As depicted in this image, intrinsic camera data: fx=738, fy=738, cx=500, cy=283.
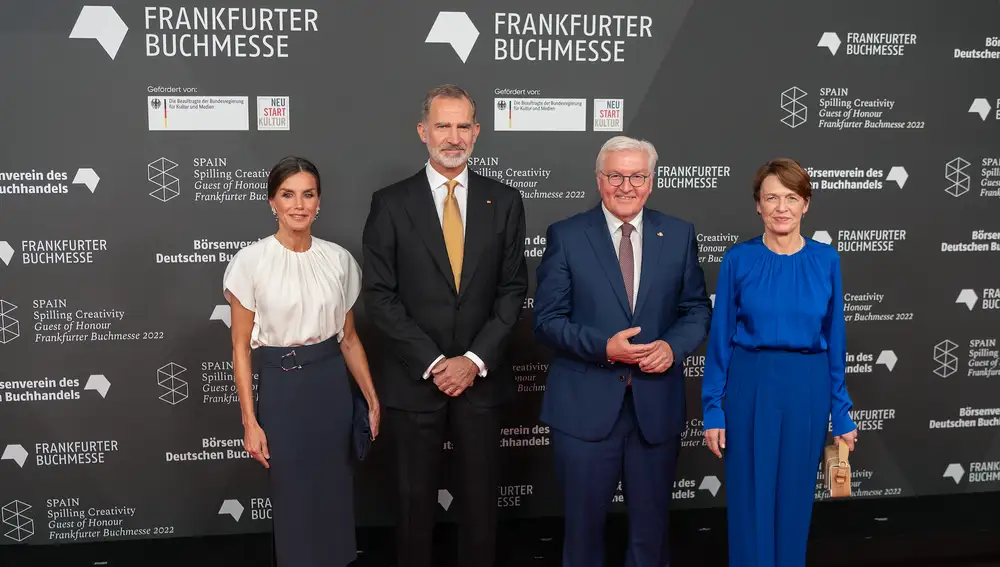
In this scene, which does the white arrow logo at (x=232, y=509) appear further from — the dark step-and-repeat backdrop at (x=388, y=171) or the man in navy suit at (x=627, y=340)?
the man in navy suit at (x=627, y=340)

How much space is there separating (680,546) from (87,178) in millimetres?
3144

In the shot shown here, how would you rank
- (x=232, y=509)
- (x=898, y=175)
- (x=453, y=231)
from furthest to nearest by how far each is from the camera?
1. (x=898, y=175)
2. (x=232, y=509)
3. (x=453, y=231)

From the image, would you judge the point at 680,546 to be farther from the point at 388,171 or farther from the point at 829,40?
the point at 829,40

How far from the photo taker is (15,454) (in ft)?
11.2

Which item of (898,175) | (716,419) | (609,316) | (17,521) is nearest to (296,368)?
(609,316)

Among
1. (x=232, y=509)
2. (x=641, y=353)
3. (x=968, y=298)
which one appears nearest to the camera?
(x=641, y=353)

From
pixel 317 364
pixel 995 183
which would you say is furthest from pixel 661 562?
pixel 995 183

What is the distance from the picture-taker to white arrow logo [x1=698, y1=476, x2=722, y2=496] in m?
3.82

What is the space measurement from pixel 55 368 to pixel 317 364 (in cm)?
169

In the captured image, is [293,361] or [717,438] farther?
[717,438]

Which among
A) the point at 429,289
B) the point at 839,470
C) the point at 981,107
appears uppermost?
the point at 981,107

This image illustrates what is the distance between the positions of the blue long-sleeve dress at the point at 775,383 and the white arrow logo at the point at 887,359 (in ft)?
5.16

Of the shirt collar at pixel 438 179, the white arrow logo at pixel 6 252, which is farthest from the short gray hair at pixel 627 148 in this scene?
the white arrow logo at pixel 6 252

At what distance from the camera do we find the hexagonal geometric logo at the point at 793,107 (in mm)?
3686
